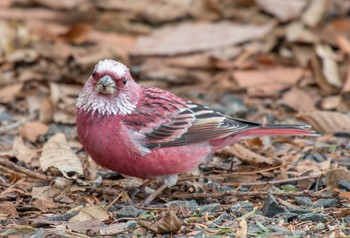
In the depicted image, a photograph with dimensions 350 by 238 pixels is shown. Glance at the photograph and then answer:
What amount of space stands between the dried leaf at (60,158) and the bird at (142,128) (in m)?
0.44

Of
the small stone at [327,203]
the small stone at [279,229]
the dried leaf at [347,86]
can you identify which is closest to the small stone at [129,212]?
the small stone at [279,229]

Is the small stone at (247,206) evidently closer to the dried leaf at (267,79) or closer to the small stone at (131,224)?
the small stone at (131,224)

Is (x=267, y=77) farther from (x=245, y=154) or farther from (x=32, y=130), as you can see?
(x=32, y=130)

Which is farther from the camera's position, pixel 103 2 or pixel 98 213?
pixel 103 2

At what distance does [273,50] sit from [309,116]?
2400 millimetres

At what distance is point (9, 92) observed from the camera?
8.89 m

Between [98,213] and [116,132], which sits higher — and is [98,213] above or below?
below

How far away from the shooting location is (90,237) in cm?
548

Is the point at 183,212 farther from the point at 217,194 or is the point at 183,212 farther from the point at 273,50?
the point at 273,50

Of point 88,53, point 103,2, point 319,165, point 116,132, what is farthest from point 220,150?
point 103,2

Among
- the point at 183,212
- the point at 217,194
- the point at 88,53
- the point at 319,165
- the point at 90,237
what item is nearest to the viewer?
the point at 90,237

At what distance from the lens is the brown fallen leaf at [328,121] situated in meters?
7.89

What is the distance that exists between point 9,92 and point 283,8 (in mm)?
3933

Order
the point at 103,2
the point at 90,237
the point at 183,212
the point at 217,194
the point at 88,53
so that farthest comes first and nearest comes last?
the point at 103,2 < the point at 88,53 < the point at 217,194 < the point at 183,212 < the point at 90,237
